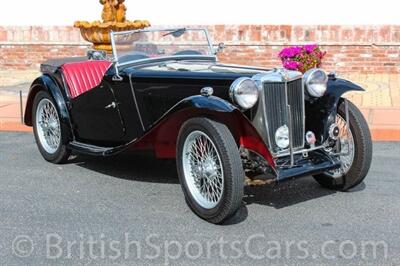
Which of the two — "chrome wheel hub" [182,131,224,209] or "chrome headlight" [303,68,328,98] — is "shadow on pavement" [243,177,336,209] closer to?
"chrome wheel hub" [182,131,224,209]

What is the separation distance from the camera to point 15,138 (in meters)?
8.48

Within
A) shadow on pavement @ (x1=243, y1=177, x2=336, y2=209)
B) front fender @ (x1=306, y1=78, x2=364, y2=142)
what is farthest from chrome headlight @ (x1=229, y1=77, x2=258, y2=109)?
shadow on pavement @ (x1=243, y1=177, x2=336, y2=209)

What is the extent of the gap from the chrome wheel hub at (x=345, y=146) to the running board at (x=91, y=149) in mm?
1923

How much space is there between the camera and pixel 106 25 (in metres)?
11.5

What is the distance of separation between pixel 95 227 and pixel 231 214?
1007 mm

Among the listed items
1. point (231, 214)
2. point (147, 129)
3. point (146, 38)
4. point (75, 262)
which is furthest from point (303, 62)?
point (75, 262)

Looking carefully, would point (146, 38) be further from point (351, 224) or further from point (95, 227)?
point (351, 224)

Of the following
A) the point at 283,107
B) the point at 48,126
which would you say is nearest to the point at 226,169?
the point at 283,107

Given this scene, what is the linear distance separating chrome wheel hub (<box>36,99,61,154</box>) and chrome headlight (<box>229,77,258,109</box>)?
253 centimetres

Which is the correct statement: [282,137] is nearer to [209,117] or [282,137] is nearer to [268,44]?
[209,117]

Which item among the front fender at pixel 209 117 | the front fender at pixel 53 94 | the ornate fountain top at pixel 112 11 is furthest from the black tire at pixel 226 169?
the ornate fountain top at pixel 112 11

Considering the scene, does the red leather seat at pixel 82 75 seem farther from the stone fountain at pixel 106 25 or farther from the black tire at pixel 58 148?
the stone fountain at pixel 106 25

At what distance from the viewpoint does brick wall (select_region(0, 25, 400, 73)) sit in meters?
13.1

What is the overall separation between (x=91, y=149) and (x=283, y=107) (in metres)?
1.98
